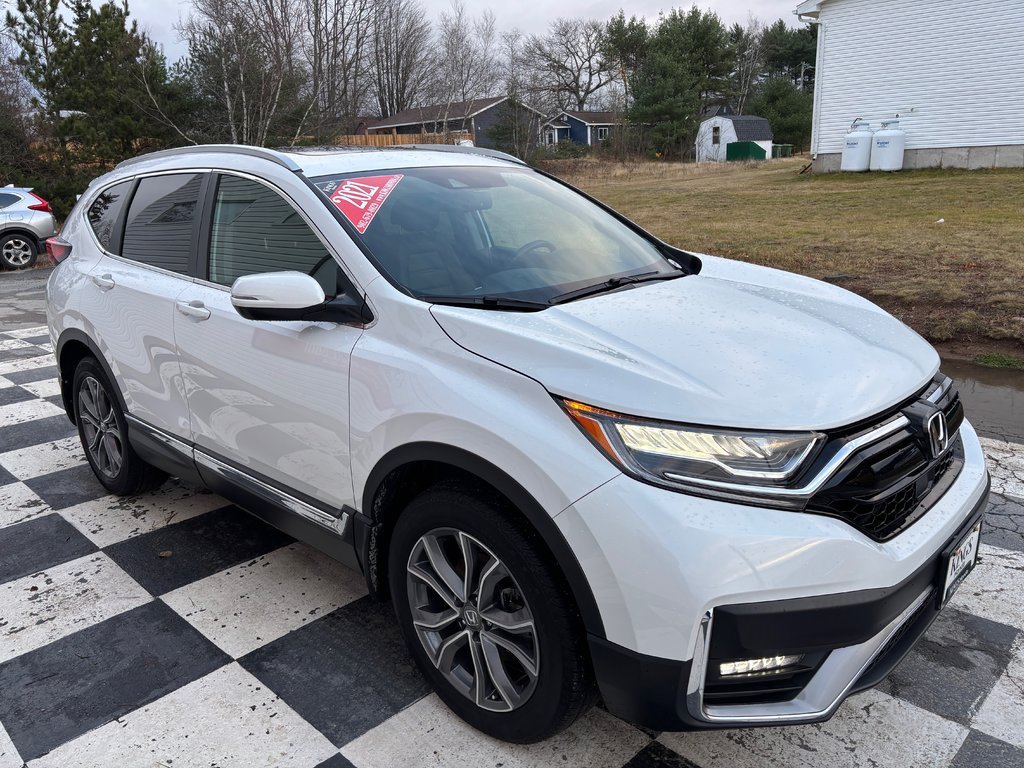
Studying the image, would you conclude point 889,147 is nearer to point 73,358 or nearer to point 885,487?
point 73,358

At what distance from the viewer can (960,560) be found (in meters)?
2.20

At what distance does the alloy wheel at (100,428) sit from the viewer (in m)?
3.98

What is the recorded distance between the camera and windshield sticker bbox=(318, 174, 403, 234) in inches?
105

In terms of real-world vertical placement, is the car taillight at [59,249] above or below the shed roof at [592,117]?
below

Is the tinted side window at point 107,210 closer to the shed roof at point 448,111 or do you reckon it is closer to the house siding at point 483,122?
the shed roof at point 448,111

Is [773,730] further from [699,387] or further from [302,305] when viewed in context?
[302,305]

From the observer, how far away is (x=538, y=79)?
52188mm

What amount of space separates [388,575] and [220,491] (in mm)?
1097

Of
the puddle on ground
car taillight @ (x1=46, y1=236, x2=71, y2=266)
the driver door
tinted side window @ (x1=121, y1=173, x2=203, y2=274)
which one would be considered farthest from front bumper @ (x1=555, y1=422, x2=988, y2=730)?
car taillight @ (x1=46, y1=236, x2=71, y2=266)

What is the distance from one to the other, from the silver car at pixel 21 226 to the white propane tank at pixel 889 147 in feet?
60.3

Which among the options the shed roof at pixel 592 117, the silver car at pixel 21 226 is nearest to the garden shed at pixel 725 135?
the shed roof at pixel 592 117

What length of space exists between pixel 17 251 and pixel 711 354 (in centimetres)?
1493

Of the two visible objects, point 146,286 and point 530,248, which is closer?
point 530,248

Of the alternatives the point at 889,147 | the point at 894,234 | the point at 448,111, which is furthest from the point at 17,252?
the point at 448,111
